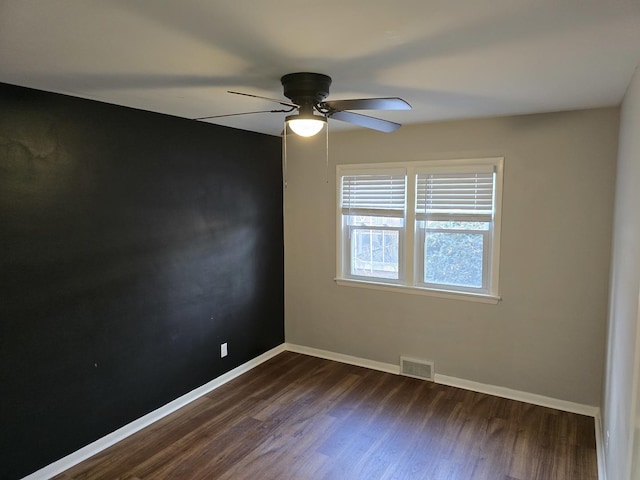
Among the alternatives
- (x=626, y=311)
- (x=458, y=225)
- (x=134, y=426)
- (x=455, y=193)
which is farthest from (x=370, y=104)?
(x=134, y=426)

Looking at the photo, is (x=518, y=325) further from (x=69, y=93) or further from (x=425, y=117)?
(x=69, y=93)

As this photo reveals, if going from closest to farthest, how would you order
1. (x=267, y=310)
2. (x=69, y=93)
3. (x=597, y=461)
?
1. (x=69, y=93)
2. (x=597, y=461)
3. (x=267, y=310)

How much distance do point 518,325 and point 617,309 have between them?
1.12 m

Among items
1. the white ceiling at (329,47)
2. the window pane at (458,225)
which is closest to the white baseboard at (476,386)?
the window pane at (458,225)

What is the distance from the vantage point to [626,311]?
2.14 meters

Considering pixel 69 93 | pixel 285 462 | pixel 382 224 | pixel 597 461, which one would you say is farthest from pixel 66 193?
pixel 597 461

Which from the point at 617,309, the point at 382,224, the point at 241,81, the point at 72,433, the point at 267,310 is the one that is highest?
the point at 241,81

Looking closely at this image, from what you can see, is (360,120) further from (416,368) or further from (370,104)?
(416,368)

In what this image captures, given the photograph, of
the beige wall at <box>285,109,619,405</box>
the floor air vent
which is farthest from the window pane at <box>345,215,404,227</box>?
the floor air vent

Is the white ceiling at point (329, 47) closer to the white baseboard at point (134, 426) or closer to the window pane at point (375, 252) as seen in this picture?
the window pane at point (375, 252)

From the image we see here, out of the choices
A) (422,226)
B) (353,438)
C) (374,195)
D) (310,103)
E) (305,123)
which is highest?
(310,103)

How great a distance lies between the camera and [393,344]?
4.23 meters

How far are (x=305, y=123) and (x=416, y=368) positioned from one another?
2830 millimetres

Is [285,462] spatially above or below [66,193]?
below
